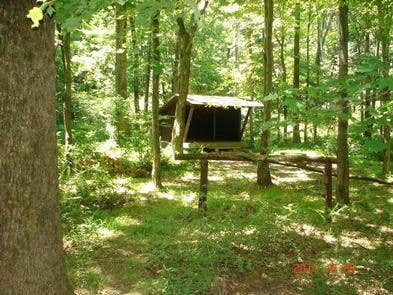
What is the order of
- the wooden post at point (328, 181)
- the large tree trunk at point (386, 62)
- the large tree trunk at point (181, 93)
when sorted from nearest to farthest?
the large tree trunk at point (386, 62), the wooden post at point (328, 181), the large tree trunk at point (181, 93)

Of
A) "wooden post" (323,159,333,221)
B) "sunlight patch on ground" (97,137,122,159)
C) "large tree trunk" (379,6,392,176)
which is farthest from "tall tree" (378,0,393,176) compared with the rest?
"sunlight patch on ground" (97,137,122,159)

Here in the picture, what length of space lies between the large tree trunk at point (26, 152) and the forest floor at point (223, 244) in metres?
2.41

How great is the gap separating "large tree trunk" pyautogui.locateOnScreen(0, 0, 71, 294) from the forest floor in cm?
241

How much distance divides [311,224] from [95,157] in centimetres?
738

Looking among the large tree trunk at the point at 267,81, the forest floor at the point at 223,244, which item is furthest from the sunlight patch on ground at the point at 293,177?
the forest floor at the point at 223,244

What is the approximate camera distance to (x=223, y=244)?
7.66 meters

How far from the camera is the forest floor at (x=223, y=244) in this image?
647cm

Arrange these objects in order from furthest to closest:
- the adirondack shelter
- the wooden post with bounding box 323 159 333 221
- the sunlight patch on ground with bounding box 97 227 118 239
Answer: the adirondack shelter < the wooden post with bounding box 323 159 333 221 < the sunlight patch on ground with bounding box 97 227 118 239

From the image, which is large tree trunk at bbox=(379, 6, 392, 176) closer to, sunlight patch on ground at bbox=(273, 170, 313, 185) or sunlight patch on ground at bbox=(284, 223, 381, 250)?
sunlight patch on ground at bbox=(284, 223, 381, 250)

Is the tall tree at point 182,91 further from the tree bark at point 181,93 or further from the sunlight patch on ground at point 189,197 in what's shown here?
the sunlight patch on ground at point 189,197

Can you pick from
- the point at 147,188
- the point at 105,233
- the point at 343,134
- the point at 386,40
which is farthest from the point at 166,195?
the point at 386,40

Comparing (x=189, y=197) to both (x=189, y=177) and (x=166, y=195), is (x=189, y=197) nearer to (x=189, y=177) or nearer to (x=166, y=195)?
(x=166, y=195)

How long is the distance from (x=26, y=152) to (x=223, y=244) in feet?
15.6

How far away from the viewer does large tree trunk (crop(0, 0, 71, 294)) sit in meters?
3.57
